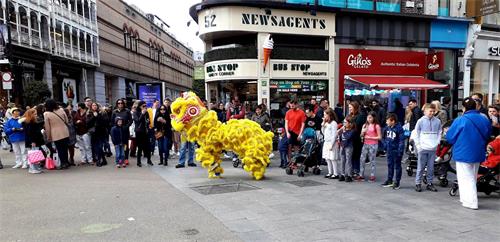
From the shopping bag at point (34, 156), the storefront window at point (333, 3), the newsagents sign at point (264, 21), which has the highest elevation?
the storefront window at point (333, 3)

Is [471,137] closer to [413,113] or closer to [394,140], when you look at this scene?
[394,140]

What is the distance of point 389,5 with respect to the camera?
18.1 meters

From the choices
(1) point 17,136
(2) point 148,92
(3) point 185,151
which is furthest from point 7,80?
(3) point 185,151

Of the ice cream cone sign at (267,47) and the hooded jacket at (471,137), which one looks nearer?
the hooded jacket at (471,137)

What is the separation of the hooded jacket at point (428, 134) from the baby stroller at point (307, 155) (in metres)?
2.34

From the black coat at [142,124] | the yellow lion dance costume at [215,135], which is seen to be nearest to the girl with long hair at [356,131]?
the yellow lion dance costume at [215,135]

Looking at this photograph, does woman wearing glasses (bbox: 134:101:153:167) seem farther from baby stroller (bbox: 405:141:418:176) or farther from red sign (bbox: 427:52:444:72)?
red sign (bbox: 427:52:444:72)

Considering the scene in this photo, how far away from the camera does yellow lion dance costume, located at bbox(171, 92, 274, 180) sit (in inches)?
306

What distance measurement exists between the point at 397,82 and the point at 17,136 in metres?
15.4

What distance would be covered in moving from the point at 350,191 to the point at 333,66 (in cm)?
1150

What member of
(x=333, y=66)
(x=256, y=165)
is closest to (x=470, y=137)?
(x=256, y=165)

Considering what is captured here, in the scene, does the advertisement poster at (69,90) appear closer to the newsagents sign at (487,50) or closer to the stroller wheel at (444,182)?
the stroller wheel at (444,182)

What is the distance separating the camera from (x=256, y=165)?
→ 783 cm

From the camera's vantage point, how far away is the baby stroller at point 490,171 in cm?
631
